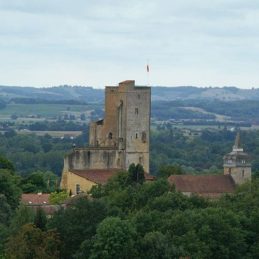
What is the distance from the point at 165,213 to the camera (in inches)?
2554

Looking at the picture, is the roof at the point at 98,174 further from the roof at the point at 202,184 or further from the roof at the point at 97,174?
the roof at the point at 202,184

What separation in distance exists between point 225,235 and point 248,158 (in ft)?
111

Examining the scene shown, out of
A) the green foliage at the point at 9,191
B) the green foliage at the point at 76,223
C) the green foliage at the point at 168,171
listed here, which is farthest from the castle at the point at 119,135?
the green foliage at the point at 76,223

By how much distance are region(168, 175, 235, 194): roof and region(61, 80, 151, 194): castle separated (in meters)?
10.6

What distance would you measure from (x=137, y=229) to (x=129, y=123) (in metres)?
41.9

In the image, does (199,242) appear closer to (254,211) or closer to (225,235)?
(225,235)

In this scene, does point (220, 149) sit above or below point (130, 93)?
below

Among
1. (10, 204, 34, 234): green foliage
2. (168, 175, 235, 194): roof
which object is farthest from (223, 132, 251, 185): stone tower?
(10, 204, 34, 234): green foliage

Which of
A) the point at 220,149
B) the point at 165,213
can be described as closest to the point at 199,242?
the point at 165,213

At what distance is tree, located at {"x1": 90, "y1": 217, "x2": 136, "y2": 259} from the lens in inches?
2227

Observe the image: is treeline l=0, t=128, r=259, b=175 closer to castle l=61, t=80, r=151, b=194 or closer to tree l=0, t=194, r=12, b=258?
castle l=61, t=80, r=151, b=194

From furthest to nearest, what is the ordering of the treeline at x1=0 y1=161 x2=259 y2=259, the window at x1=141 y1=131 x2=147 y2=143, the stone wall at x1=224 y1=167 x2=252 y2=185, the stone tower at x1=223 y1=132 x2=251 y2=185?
the window at x1=141 y1=131 x2=147 y2=143 < the stone tower at x1=223 y1=132 x2=251 y2=185 < the stone wall at x1=224 y1=167 x2=252 y2=185 < the treeline at x1=0 y1=161 x2=259 y2=259

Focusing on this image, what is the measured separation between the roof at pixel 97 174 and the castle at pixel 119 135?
3.75 feet

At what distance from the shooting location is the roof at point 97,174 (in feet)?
308
